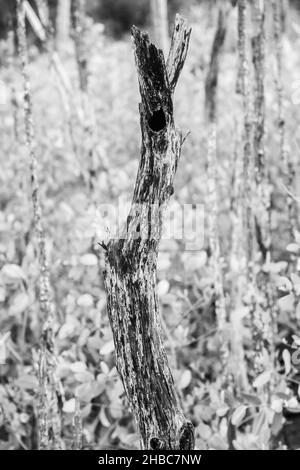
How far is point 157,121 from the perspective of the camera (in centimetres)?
114

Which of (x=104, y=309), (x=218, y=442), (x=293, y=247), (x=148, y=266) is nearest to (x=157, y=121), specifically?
(x=148, y=266)

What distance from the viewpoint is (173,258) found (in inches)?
112

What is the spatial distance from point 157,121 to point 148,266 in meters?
0.30

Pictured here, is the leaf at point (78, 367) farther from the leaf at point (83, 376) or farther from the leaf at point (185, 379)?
the leaf at point (185, 379)

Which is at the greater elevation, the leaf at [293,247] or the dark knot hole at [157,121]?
the dark knot hole at [157,121]

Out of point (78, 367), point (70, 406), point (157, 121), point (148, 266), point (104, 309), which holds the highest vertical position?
point (157, 121)

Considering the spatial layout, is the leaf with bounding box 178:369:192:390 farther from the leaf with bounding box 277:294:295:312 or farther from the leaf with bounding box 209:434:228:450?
the leaf with bounding box 277:294:295:312

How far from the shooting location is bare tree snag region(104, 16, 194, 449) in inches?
44.2

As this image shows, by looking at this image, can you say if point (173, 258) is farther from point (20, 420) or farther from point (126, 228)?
Answer: point (126, 228)

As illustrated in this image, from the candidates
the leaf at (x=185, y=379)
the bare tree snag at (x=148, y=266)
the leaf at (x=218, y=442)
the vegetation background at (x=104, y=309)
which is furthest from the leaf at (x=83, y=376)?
the bare tree snag at (x=148, y=266)

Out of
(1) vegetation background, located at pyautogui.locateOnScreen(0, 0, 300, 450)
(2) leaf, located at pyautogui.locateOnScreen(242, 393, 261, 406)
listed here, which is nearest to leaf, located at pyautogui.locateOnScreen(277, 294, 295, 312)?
(1) vegetation background, located at pyautogui.locateOnScreen(0, 0, 300, 450)

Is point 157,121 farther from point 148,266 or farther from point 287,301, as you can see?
point 287,301

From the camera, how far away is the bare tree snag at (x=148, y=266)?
1.12 metres
